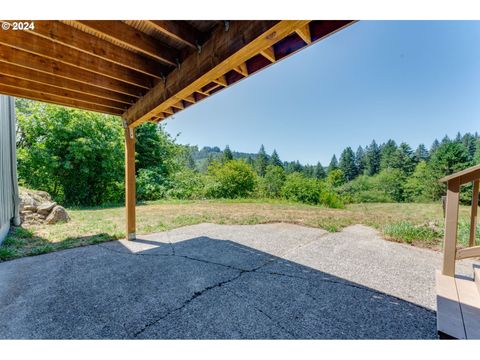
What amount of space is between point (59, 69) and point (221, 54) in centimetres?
207

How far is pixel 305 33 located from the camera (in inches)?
61.8

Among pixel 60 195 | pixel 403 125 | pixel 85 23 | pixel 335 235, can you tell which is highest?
pixel 403 125

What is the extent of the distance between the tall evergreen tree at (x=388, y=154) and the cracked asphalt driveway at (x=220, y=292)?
30150 mm

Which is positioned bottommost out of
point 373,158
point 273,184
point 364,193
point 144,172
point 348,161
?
point 364,193

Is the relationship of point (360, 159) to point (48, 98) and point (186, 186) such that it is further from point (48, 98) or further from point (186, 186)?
point (48, 98)

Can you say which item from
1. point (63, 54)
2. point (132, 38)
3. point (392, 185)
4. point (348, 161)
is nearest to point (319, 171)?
point (348, 161)

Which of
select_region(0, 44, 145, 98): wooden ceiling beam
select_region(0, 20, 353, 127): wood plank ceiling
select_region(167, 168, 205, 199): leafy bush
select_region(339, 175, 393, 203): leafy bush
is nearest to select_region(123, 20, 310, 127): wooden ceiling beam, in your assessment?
select_region(0, 20, 353, 127): wood plank ceiling

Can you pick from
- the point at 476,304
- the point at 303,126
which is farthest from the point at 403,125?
the point at 476,304

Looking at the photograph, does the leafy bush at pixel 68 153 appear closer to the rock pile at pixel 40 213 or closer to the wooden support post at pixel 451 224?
the rock pile at pixel 40 213

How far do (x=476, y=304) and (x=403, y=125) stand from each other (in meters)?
28.1

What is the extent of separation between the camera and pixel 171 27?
183 cm

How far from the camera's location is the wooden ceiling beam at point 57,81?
7.93 ft

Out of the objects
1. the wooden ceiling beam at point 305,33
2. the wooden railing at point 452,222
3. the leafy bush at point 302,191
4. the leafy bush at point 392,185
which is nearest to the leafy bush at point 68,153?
the wooden ceiling beam at point 305,33
